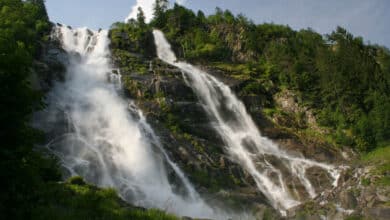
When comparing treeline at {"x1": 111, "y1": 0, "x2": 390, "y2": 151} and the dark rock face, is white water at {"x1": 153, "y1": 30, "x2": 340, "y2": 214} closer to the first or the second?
treeline at {"x1": 111, "y1": 0, "x2": 390, "y2": 151}

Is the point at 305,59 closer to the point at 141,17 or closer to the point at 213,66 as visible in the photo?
the point at 213,66

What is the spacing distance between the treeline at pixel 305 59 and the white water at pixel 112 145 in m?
17.7

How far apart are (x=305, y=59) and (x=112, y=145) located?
33.5 m

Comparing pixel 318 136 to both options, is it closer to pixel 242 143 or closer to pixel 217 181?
pixel 242 143

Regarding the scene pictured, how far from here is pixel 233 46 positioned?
65.6 meters

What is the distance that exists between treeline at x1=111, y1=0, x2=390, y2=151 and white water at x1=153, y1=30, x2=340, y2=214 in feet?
25.6

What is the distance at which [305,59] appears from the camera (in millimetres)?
55156

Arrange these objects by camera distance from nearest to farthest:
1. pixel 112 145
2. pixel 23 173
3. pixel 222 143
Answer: pixel 23 173 < pixel 112 145 < pixel 222 143

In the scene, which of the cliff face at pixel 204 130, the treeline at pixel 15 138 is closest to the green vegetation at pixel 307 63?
the cliff face at pixel 204 130

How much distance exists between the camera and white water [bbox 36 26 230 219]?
26047 mm

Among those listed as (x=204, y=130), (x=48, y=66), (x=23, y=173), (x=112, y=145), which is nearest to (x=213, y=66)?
(x=204, y=130)

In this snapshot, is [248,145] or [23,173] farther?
[248,145]

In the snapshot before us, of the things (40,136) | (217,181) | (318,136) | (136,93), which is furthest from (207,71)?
(40,136)

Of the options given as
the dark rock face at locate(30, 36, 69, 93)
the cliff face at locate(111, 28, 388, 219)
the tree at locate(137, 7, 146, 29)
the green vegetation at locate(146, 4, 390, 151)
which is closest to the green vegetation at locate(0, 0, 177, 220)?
the cliff face at locate(111, 28, 388, 219)
